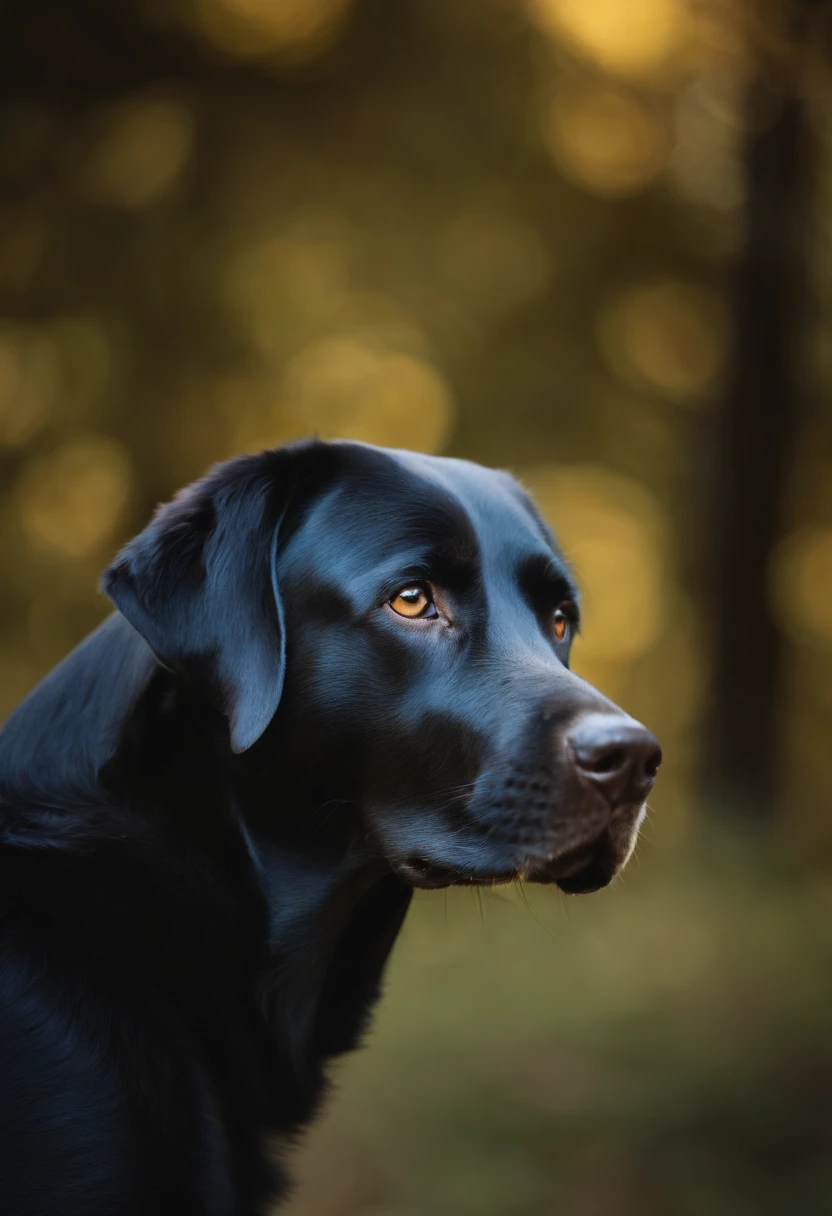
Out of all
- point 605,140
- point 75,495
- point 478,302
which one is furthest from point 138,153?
point 605,140

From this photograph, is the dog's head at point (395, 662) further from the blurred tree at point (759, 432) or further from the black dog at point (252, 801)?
the blurred tree at point (759, 432)

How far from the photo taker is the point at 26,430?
27.9ft

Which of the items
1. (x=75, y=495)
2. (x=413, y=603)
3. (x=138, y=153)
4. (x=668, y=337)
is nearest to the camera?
(x=413, y=603)

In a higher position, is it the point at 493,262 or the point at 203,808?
the point at 493,262

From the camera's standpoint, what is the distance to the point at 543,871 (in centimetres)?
262

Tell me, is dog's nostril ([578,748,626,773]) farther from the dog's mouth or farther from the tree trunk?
the tree trunk

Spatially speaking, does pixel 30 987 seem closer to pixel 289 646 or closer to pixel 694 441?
pixel 289 646

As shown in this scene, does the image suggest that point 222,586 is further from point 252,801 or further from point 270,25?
point 270,25

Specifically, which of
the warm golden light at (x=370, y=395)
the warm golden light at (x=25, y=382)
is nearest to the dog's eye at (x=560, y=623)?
the warm golden light at (x=370, y=395)

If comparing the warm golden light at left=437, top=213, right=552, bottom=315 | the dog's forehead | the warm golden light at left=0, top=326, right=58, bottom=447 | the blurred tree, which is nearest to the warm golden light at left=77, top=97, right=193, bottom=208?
the warm golden light at left=0, top=326, right=58, bottom=447

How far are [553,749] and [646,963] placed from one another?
17.6 ft

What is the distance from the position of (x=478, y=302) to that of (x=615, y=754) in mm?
7271

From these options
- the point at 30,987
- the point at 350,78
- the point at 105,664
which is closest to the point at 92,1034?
the point at 30,987

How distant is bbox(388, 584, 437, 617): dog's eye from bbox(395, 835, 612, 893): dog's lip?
593 mm
